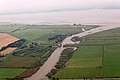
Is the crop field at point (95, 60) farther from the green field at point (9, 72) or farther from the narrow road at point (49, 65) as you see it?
the green field at point (9, 72)

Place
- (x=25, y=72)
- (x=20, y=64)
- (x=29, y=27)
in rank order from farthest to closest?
(x=29, y=27), (x=20, y=64), (x=25, y=72)

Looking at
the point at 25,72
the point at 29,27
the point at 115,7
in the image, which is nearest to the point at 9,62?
the point at 25,72

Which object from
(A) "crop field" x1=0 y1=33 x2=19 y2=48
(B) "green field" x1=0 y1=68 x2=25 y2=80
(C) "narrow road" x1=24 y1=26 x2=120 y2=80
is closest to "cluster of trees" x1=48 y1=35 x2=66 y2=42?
(C) "narrow road" x1=24 y1=26 x2=120 y2=80

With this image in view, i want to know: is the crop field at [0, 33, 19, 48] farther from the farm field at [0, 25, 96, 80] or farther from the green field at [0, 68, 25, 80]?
the green field at [0, 68, 25, 80]

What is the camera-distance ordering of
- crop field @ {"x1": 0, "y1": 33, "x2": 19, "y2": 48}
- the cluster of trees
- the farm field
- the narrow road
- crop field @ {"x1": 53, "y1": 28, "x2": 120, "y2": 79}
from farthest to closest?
the cluster of trees → crop field @ {"x1": 0, "y1": 33, "x2": 19, "y2": 48} → the farm field → the narrow road → crop field @ {"x1": 53, "y1": 28, "x2": 120, "y2": 79}

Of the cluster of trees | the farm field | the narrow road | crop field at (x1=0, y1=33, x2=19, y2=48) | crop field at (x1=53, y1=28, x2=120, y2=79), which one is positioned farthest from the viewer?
the cluster of trees

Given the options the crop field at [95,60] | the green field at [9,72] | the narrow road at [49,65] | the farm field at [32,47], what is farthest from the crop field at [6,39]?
the green field at [9,72]

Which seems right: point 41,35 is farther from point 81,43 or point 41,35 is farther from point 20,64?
point 20,64

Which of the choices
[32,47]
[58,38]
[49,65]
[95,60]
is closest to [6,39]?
[32,47]

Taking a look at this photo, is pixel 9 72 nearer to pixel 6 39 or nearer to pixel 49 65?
pixel 49 65
